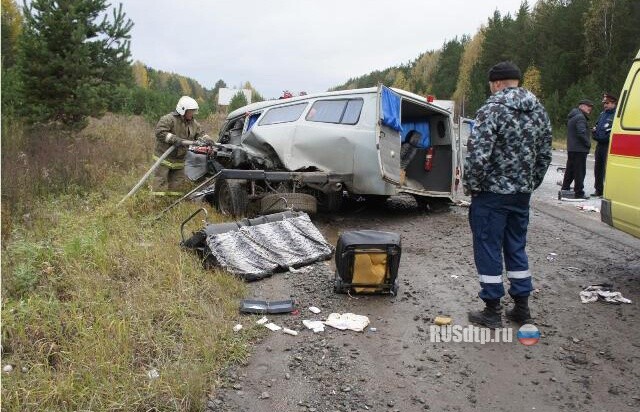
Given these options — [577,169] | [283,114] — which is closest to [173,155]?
[283,114]

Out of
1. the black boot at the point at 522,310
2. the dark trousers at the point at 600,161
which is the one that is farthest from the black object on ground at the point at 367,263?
the dark trousers at the point at 600,161

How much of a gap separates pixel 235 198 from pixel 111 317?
3450 millimetres

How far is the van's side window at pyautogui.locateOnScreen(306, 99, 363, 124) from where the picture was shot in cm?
698

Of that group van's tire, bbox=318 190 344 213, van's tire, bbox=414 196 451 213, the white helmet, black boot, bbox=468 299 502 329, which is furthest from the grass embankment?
van's tire, bbox=414 196 451 213

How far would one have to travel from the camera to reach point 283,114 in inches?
323

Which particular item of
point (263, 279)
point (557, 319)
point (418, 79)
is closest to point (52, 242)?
point (263, 279)

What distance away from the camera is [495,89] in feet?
12.3

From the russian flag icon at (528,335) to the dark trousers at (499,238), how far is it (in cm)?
26

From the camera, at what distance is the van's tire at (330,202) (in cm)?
741

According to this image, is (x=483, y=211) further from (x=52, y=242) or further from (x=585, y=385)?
(x=52, y=242)

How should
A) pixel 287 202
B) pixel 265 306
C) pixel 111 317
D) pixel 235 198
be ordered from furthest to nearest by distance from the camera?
pixel 235 198 < pixel 287 202 < pixel 265 306 < pixel 111 317

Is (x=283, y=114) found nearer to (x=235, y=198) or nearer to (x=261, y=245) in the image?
(x=235, y=198)

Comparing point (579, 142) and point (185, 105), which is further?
point (579, 142)

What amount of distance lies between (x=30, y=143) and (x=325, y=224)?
6.68m
